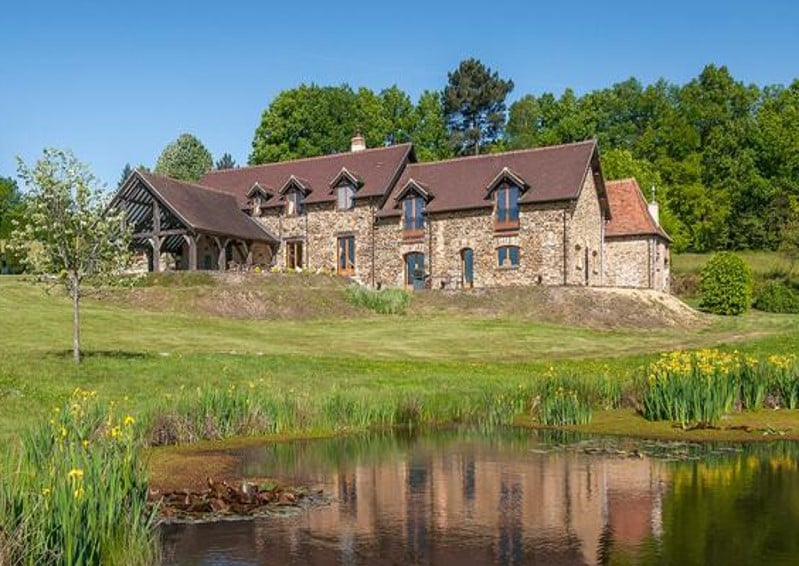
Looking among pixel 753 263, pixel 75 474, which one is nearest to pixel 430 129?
pixel 753 263

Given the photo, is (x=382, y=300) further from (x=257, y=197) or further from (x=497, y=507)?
(x=497, y=507)

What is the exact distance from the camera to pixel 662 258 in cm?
5316

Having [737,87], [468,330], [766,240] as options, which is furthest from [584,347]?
[737,87]

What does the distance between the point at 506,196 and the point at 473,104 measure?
1739 inches

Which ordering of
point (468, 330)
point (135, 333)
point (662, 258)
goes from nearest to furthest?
1. point (135, 333)
2. point (468, 330)
3. point (662, 258)

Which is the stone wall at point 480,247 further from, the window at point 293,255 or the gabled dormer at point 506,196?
the window at point 293,255

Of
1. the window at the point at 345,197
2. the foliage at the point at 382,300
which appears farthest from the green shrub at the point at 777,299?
the window at the point at 345,197

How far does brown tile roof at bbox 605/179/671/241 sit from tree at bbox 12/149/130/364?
112 feet

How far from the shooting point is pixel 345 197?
52281 mm

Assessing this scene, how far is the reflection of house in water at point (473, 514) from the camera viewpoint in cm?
1005

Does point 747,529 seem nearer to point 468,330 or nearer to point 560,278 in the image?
point 468,330

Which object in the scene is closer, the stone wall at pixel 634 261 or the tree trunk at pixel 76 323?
the tree trunk at pixel 76 323

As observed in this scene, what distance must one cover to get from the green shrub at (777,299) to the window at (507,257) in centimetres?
1503

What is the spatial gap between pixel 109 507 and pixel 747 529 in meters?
7.44
